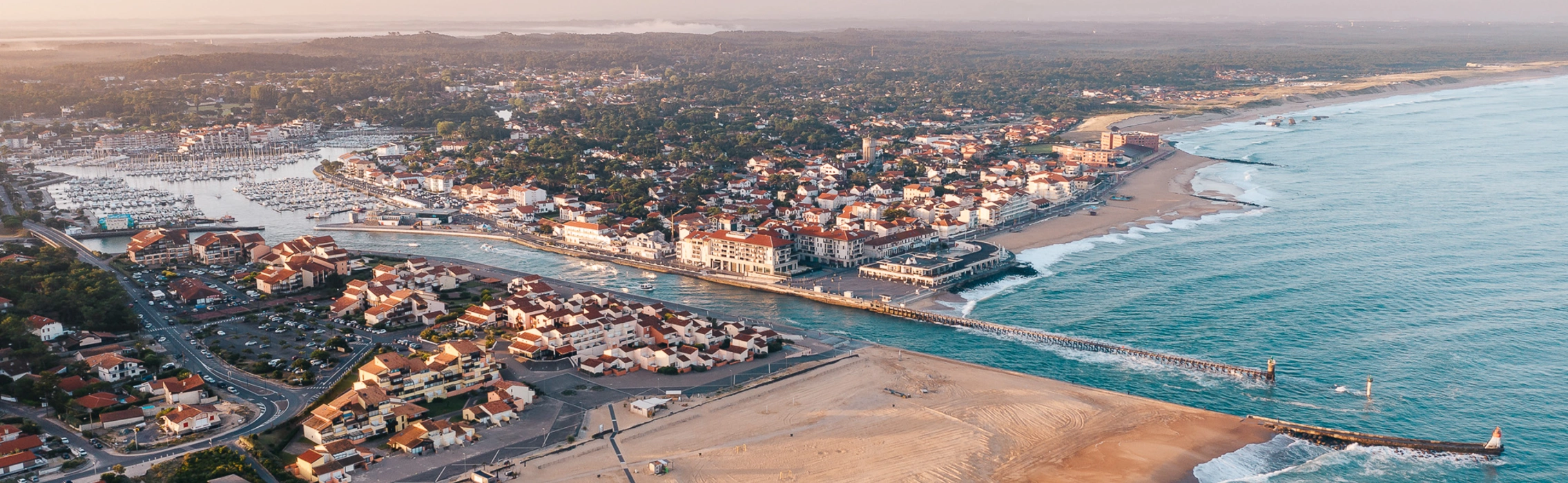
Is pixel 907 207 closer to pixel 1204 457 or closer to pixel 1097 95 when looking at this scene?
pixel 1204 457

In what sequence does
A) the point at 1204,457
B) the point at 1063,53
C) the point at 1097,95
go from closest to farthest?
the point at 1204,457 → the point at 1097,95 → the point at 1063,53

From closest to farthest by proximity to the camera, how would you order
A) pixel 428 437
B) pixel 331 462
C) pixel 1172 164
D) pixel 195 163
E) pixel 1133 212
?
pixel 331 462 < pixel 428 437 < pixel 1133 212 < pixel 1172 164 < pixel 195 163

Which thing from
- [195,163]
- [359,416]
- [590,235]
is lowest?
[195,163]

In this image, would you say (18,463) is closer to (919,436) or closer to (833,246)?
(919,436)

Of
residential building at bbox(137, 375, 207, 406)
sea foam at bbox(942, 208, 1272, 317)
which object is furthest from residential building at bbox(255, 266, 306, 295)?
sea foam at bbox(942, 208, 1272, 317)

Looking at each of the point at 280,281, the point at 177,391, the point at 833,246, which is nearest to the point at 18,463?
the point at 177,391

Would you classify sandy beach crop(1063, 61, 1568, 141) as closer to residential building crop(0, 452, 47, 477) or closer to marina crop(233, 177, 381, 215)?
marina crop(233, 177, 381, 215)

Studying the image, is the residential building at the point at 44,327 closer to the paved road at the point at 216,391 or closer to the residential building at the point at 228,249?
the paved road at the point at 216,391

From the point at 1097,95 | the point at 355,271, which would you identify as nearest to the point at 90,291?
the point at 355,271
